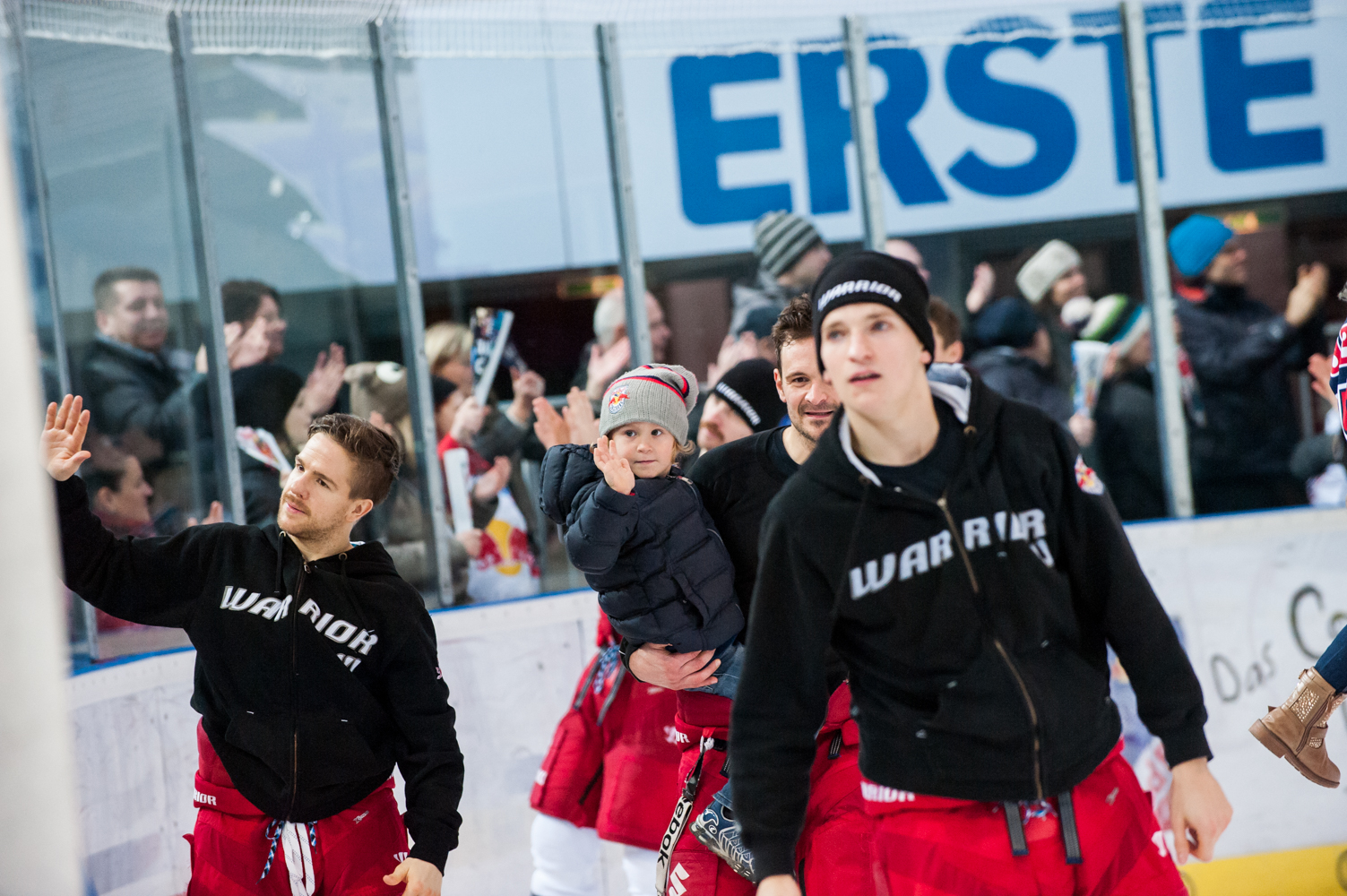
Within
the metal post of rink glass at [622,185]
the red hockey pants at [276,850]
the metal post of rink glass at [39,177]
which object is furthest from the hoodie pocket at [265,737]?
the metal post of rink glass at [622,185]

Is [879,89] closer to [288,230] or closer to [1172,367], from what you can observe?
[1172,367]

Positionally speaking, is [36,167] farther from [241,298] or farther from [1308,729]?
[1308,729]

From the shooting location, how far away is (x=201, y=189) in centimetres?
452

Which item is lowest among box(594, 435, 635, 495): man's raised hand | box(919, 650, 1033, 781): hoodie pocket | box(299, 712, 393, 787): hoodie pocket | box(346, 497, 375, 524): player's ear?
box(299, 712, 393, 787): hoodie pocket

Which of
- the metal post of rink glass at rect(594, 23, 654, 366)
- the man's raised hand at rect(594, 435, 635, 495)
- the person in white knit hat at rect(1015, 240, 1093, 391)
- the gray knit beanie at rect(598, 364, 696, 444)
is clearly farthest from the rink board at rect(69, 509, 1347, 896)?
the man's raised hand at rect(594, 435, 635, 495)

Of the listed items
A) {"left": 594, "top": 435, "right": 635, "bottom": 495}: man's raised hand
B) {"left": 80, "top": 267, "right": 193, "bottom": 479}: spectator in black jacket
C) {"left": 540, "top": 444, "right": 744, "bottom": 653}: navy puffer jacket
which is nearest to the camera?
{"left": 594, "top": 435, "right": 635, "bottom": 495}: man's raised hand

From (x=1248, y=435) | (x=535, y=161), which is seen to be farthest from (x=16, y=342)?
(x=1248, y=435)

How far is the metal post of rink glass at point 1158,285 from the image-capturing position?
17.2ft

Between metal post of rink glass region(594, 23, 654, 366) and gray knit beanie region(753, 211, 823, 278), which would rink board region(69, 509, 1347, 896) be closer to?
metal post of rink glass region(594, 23, 654, 366)

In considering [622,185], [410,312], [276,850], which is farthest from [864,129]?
[276,850]

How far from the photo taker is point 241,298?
187 inches

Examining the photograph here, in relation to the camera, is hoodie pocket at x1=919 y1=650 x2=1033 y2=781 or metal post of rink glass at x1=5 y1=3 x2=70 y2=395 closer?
hoodie pocket at x1=919 y1=650 x2=1033 y2=781

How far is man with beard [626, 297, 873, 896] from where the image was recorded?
2762 millimetres

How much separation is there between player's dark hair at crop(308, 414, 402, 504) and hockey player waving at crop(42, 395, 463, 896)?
0.02 m
